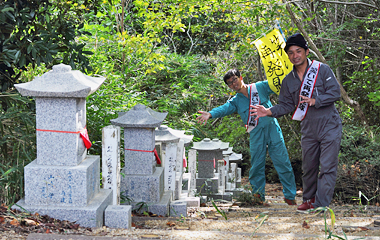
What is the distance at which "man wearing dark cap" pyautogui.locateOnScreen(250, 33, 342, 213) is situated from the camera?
429 centimetres

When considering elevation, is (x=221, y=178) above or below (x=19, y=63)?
below

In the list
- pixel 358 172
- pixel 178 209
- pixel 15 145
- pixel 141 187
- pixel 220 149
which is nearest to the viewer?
pixel 15 145

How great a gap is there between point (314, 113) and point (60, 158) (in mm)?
2696

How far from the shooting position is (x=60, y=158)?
3.37 meters

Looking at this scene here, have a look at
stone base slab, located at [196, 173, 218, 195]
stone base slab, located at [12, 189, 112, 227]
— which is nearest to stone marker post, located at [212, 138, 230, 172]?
stone base slab, located at [196, 173, 218, 195]

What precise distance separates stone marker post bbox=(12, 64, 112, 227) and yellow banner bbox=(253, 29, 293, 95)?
10.9 ft

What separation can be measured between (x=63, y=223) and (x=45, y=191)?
0.33 metres

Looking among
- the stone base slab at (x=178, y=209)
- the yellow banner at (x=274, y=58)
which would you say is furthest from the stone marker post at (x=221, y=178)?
the stone base slab at (x=178, y=209)

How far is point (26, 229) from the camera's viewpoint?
9.23ft

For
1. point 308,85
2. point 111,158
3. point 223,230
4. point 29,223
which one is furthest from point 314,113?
point 29,223

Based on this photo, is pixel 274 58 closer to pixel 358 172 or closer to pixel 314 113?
pixel 314 113

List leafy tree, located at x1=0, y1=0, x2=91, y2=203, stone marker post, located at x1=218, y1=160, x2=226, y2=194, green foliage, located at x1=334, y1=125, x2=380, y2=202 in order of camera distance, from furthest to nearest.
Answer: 1. stone marker post, located at x1=218, y1=160, x2=226, y2=194
2. green foliage, located at x1=334, y1=125, x2=380, y2=202
3. leafy tree, located at x1=0, y1=0, x2=91, y2=203

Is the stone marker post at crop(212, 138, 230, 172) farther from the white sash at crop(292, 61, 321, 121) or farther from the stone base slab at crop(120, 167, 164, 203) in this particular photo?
the stone base slab at crop(120, 167, 164, 203)

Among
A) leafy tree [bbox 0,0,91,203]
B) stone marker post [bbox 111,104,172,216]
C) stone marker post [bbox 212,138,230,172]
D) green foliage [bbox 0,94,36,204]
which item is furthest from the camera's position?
stone marker post [bbox 212,138,230,172]
